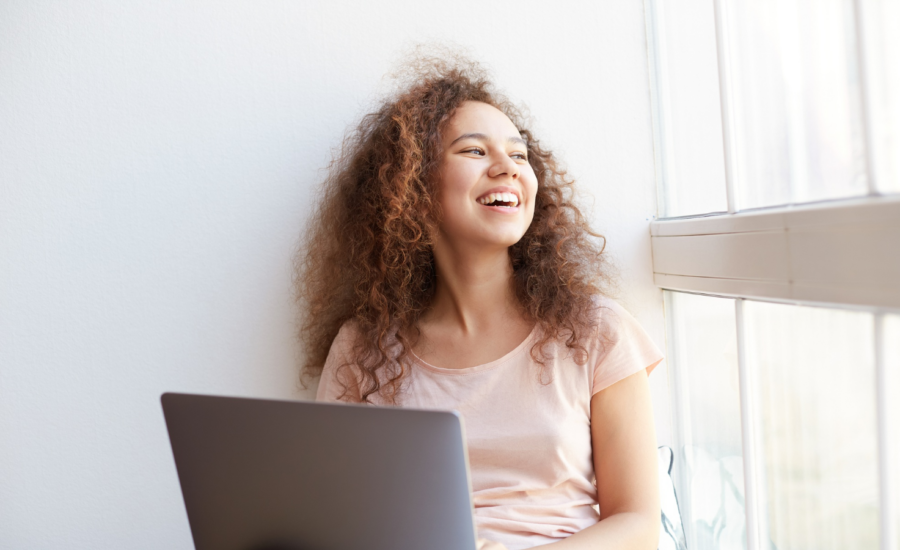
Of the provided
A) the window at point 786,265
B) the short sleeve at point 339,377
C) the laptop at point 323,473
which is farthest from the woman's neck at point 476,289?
the laptop at point 323,473

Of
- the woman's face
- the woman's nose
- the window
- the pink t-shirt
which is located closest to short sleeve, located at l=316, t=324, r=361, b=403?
the pink t-shirt

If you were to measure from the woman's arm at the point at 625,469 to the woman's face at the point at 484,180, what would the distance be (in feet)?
Result: 1.22

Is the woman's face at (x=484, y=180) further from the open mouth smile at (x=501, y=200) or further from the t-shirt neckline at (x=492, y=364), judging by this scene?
the t-shirt neckline at (x=492, y=364)

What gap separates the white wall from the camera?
1.46 meters

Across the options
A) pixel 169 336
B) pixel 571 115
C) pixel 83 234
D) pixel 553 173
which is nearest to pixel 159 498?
pixel 169 336

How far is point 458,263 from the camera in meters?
1.34

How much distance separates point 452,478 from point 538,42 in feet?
3.71

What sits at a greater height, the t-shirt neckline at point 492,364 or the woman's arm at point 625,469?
the t-shirt neckline at point 492,364

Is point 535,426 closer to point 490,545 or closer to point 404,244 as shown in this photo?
point 490,545

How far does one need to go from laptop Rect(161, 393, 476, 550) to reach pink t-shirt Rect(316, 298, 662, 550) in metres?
0.44

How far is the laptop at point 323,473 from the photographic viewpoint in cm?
69

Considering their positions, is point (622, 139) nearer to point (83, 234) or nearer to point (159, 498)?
point (83, 234)

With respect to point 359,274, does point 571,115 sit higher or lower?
higher

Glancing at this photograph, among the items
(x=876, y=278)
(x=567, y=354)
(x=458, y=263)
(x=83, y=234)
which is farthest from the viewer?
(x=83, y=234)
